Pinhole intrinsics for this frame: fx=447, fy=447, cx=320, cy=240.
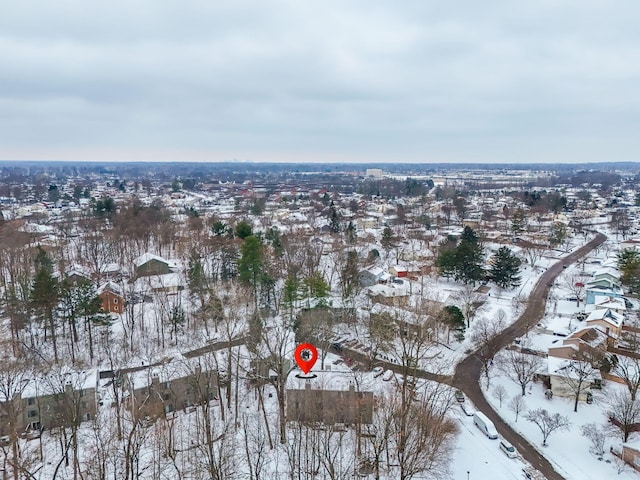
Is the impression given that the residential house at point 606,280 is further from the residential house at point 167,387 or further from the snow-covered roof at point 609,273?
the residential house at point 167,387

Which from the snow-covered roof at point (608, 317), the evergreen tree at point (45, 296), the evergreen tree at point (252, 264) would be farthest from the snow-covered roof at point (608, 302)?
the evergreen tree at point (45, 296)

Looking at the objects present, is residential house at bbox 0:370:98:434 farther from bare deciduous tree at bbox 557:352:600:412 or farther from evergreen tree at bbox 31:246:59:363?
bare deciduous tree at bbox 557:352:600:412

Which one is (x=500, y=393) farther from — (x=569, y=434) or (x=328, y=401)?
(x=328, y=401)

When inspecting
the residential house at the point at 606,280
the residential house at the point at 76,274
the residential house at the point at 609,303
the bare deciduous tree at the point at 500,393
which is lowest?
the bare deciduous tree at the point at 500,393

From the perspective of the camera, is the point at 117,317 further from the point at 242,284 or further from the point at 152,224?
the point at 152,224

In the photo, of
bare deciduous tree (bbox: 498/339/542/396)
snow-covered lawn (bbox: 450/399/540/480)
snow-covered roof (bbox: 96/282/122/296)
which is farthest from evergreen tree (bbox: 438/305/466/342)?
snow-covered roof (bbox: 96/282/122/296)

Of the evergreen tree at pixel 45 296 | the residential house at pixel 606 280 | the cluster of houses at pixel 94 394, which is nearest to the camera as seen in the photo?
the cluster of houses at pixel 94 394
